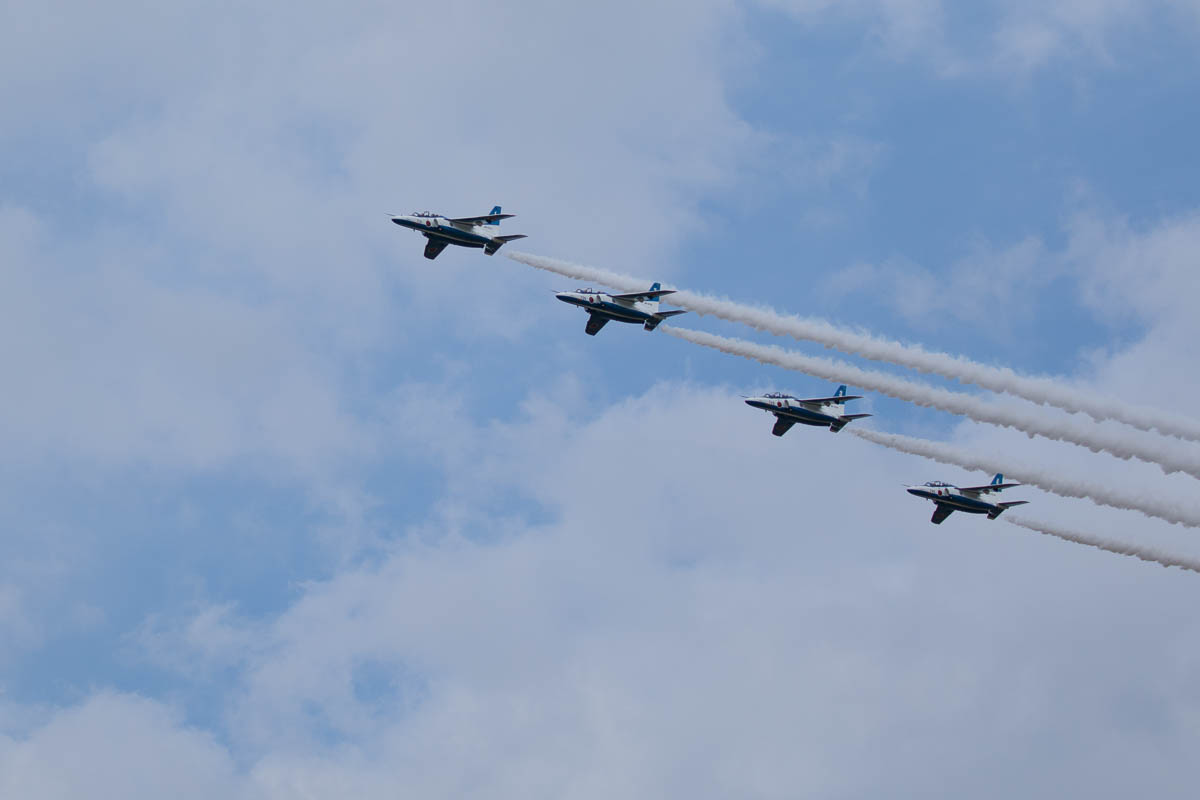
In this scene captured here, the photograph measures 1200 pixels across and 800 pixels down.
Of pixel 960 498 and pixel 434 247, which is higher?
pixel 434 247

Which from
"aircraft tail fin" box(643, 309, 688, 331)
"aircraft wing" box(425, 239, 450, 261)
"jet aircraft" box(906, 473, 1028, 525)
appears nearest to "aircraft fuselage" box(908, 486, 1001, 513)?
"jet aircraft" box(906, 473, 1028, 525)

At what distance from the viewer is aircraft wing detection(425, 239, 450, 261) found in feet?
322

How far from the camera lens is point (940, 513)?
102062mm

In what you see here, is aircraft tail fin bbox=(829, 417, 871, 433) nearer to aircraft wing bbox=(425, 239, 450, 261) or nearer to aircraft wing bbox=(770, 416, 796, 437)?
aircraft wing bbox=(770, 416, 796, 437)

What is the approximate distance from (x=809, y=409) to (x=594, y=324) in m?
16.0

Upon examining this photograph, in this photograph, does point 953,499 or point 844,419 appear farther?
point 953,499

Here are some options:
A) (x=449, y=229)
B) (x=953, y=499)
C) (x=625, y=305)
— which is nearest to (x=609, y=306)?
(x=625, y=305)

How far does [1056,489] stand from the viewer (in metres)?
88.5

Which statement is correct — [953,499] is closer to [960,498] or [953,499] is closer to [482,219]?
[960,498]

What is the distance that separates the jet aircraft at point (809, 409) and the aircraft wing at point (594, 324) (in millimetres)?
11453

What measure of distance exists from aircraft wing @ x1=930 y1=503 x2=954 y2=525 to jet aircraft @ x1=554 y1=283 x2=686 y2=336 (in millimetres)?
24851

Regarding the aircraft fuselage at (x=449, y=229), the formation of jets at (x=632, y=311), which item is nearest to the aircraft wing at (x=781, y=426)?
the formation of jets at (x=632, y=311)

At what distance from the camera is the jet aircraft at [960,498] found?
97.2 metres

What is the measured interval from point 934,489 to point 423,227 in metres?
41.0
